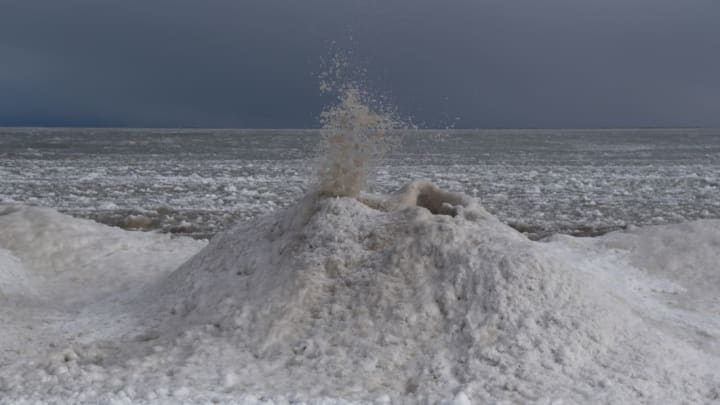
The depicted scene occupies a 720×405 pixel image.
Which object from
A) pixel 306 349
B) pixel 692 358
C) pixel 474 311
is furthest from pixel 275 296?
pixel 692 358

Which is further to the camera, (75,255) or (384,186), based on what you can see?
(384,186)

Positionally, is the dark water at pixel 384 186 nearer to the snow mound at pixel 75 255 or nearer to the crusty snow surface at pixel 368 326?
the crusty snow surface at pixel 368 326

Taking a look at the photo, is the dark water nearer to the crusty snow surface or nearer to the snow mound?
the crusty snow surface

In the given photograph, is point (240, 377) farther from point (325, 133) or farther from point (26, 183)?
point (26, 183)

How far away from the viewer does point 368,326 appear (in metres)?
4.46

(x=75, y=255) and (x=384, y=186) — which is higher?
(x=75, y=255)

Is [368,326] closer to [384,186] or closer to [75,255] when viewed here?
[75,255]

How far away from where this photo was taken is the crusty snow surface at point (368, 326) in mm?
3975

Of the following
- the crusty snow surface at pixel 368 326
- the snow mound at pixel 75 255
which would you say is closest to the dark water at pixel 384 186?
the crusty snow surface at pixel 368 326

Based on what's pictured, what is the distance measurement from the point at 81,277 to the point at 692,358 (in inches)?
207

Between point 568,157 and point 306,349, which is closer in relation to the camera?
point 306,349

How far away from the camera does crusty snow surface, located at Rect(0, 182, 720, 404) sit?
156 inches

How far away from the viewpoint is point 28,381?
411cm

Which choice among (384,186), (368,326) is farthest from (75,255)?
(384,186)
